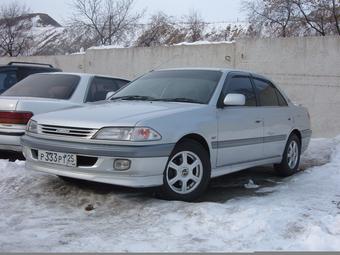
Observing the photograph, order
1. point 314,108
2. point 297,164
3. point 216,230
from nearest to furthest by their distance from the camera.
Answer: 1. point 216,230
2. point 297,164
3. point 314,108

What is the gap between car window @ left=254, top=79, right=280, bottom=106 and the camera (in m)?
7.01

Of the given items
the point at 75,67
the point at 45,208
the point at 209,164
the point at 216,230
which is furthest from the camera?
the point at 75,67

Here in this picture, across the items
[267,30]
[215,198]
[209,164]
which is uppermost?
[267,30]

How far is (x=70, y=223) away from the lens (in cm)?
466

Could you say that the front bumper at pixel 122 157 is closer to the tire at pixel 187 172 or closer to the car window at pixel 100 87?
the tire at pixel 187 172

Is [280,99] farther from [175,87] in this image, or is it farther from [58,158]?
[58,158]

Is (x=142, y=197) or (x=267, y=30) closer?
(x=142, y=197)

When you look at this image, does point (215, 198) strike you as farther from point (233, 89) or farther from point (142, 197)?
point (233, 89)

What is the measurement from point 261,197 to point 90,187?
1.90 metres

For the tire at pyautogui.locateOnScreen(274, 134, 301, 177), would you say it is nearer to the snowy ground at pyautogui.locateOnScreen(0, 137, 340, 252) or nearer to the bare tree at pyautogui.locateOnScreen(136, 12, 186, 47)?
the snowy ground at pyautogui.locateOnScreen(0, 137, 340, 252)

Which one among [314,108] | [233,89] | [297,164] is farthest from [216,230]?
[314,108]

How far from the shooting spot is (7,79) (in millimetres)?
9344

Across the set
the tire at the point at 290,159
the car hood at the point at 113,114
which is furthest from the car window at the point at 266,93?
the car hood at the point at 113,114

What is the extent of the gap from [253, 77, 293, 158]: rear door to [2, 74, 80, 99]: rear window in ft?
8.82
